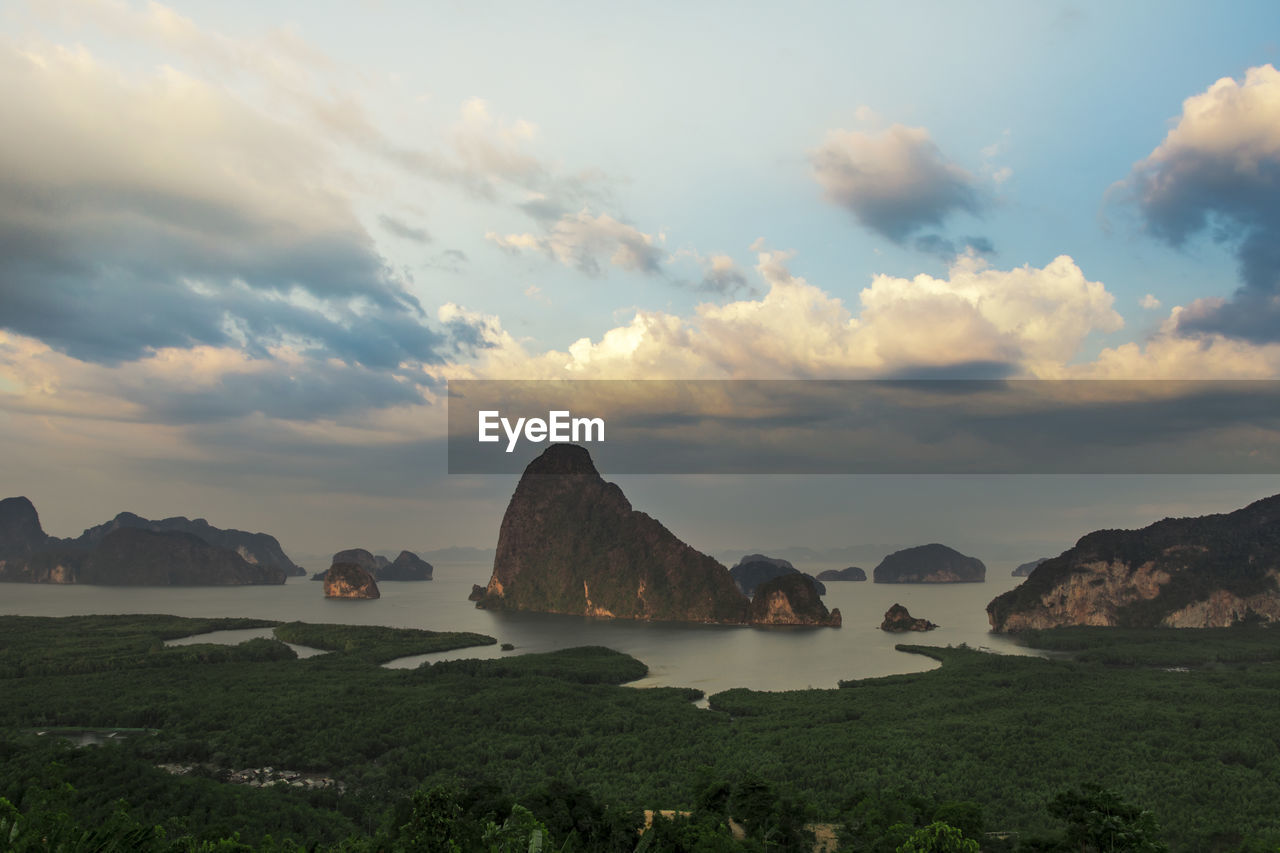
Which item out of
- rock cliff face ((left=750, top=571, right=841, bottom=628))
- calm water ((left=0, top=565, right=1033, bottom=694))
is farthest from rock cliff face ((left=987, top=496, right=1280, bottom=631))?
rock cliff face ((left=750, top=571, right=841, bottom=628))

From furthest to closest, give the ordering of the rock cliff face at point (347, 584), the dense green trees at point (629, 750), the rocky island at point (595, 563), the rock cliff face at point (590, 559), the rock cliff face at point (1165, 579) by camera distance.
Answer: the rock cliff face at point (347, 584) → the rock cliff face at point (590, 559) → the rocky island at point (595, 563) → the rock cliff face at point (1165, 579) → the dense green trees at point (629, 750)

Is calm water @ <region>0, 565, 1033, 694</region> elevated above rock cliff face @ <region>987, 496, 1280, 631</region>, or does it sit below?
below

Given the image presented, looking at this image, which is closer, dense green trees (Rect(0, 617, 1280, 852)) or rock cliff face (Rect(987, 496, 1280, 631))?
dense green trees (Rect(0, 617, 1280, 852))

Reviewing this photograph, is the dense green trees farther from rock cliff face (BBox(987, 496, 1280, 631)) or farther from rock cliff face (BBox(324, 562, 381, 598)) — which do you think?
rock cliff face (BBox(324, 562, 381, 598))

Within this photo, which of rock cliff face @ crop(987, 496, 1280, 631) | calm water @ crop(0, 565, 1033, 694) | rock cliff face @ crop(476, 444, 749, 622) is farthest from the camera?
rock cliff face @ crop(476, 444, 749, 622)

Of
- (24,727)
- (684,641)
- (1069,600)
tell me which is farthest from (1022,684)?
(24,727)

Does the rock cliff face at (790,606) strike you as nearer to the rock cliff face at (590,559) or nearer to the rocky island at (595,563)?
the rocky island at (595,563)

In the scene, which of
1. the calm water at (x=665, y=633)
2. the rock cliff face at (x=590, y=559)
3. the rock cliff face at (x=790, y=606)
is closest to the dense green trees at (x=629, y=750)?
the calm water at (x=665, y=633)
